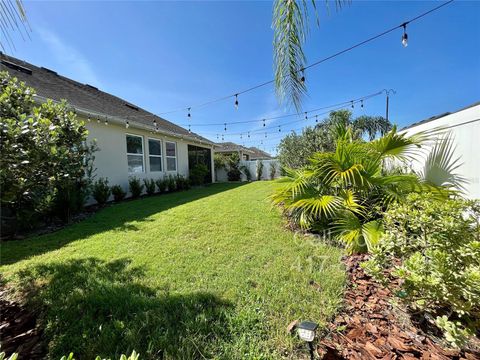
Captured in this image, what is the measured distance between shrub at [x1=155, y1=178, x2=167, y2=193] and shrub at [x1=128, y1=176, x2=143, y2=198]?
1282mm

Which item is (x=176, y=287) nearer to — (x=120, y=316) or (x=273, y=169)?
(x=120, y=316)

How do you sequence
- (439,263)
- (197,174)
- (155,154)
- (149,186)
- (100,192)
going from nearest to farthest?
(439,263), (100,192), (149,186), (155,154), (197,174)

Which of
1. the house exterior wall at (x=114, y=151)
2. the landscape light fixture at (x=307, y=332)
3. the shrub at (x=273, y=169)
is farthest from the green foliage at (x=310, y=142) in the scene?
the shrub at (x=273, y=169)

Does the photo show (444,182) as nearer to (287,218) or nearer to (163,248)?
(287,218)

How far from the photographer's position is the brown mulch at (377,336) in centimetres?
165

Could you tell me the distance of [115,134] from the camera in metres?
8.30

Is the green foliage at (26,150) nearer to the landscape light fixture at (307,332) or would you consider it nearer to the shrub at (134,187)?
the landscape light fixture at (307,332)

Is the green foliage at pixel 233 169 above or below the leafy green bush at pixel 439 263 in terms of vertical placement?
above

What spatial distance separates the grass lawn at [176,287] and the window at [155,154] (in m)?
6.07

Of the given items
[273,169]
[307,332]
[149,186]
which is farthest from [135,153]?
[273,169]

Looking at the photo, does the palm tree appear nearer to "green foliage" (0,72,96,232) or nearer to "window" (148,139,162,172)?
"green foliage" (0,72,96,232)

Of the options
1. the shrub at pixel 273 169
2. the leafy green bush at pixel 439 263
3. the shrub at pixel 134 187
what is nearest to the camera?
the leafy green bush at pixel 439 263

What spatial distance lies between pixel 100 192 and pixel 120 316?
6068 mm

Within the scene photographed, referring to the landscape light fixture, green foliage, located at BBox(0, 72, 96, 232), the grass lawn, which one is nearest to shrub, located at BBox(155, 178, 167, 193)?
the grass lawn
